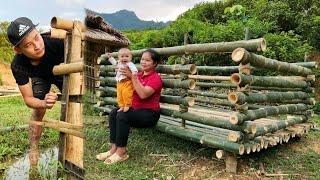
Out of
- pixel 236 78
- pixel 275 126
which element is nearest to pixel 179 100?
pixel 236 78

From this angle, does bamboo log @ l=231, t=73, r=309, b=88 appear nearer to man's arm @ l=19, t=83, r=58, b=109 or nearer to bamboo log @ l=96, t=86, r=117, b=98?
man's arm @ l=19, t=83, r=58, b=109

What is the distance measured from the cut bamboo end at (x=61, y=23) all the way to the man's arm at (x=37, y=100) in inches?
28.3

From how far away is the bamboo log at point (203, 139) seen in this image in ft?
12.9

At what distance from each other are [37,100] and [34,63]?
1.76ft

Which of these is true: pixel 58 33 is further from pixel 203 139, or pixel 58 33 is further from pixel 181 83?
pixel 203 139

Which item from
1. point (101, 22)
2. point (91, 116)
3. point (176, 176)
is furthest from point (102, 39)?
point (176, 176)

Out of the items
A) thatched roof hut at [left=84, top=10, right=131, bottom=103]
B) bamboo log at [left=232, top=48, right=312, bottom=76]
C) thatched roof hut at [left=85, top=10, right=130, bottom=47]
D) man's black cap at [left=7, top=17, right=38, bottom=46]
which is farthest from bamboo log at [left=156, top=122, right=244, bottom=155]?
thatched roof hut at [left=85, top=10, right=130, bottom=47]

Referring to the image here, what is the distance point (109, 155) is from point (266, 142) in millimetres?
2315

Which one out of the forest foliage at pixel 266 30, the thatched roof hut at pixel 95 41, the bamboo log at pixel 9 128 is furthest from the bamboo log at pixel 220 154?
the thatched roof hut at pixel 95 41

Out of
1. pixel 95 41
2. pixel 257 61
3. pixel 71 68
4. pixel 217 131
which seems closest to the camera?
pixel 71 68

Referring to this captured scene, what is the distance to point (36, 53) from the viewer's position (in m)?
3.56

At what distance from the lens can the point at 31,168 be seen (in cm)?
411

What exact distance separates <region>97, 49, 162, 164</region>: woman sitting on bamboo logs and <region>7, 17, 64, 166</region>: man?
3.29ft

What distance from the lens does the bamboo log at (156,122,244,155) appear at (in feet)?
12.9
